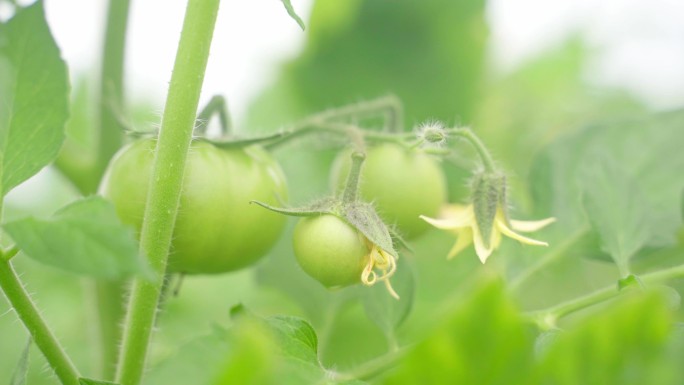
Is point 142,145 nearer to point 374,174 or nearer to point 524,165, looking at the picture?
point 374,174

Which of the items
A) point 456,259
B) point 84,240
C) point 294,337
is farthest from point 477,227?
point 456,259

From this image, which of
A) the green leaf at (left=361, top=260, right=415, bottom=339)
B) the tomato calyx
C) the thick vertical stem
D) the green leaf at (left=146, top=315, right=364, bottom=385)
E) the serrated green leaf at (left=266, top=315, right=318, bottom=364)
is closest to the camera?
the green leaf at (left=146, top=315, right=364, bottom=385)

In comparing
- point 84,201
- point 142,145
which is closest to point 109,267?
point 84,201

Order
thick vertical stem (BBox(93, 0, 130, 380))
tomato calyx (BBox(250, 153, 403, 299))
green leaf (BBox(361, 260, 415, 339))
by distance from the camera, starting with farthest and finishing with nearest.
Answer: thick vertical stem (BBox(93, 0, 130, 380)) → green leaf (BBox(361, 260, 415, 339)) → tomato calyx (BBox(250, 153, 403, 299))

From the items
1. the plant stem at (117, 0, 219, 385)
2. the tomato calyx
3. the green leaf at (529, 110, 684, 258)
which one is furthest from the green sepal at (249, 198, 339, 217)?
the green leaf at (529, 110, 684, 258)

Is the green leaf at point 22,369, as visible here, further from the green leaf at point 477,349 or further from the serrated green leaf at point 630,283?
the serrated green leaf at point 630,283

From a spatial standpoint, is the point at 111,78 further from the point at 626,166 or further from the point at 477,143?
the point at 626,166

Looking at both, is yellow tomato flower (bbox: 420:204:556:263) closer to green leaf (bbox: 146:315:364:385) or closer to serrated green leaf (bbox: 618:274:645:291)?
serrated green leaf (bbox: 618:274:645:291)

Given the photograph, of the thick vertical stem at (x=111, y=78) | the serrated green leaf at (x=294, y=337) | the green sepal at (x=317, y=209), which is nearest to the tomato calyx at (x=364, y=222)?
the green sepal at (x=317, y=209)
